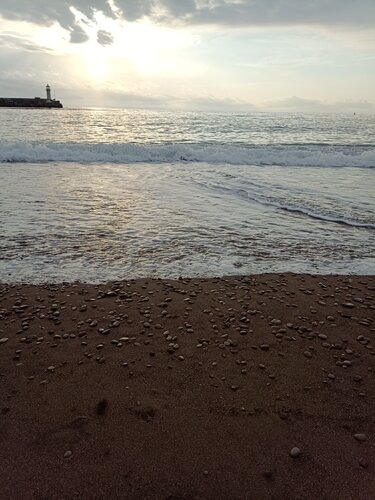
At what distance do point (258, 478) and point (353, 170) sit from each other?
1759 cm

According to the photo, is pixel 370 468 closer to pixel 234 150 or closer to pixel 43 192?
pixel 43 192

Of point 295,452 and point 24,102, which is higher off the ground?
point 24,102

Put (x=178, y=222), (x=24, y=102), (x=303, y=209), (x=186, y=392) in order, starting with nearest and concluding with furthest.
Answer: (x=186, y=392), (x=178, y=222), (x=303, y=209), (x=24, y=102)

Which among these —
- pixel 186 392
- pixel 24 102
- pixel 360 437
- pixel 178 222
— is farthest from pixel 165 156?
pixel 24 102

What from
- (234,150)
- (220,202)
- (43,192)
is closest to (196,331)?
(220,202)

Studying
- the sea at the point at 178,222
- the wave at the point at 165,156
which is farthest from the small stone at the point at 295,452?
the wave at the point at 165,156

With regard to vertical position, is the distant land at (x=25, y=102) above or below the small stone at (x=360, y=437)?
above

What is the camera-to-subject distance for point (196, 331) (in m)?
4.40

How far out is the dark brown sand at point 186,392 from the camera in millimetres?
2684

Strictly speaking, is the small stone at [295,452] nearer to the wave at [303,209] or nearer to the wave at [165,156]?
the wave at [303,209]

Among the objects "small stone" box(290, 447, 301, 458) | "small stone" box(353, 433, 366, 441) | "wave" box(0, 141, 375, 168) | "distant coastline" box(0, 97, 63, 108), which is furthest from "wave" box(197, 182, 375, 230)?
"distant coastline" box(0, 97, 63, 108)

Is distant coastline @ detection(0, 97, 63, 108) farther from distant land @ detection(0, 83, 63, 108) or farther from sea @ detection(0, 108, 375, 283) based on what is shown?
sea @ detection(0, 108, 375, 283)

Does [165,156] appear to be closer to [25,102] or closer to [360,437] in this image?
[360,437]

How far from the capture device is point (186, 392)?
3.47m
